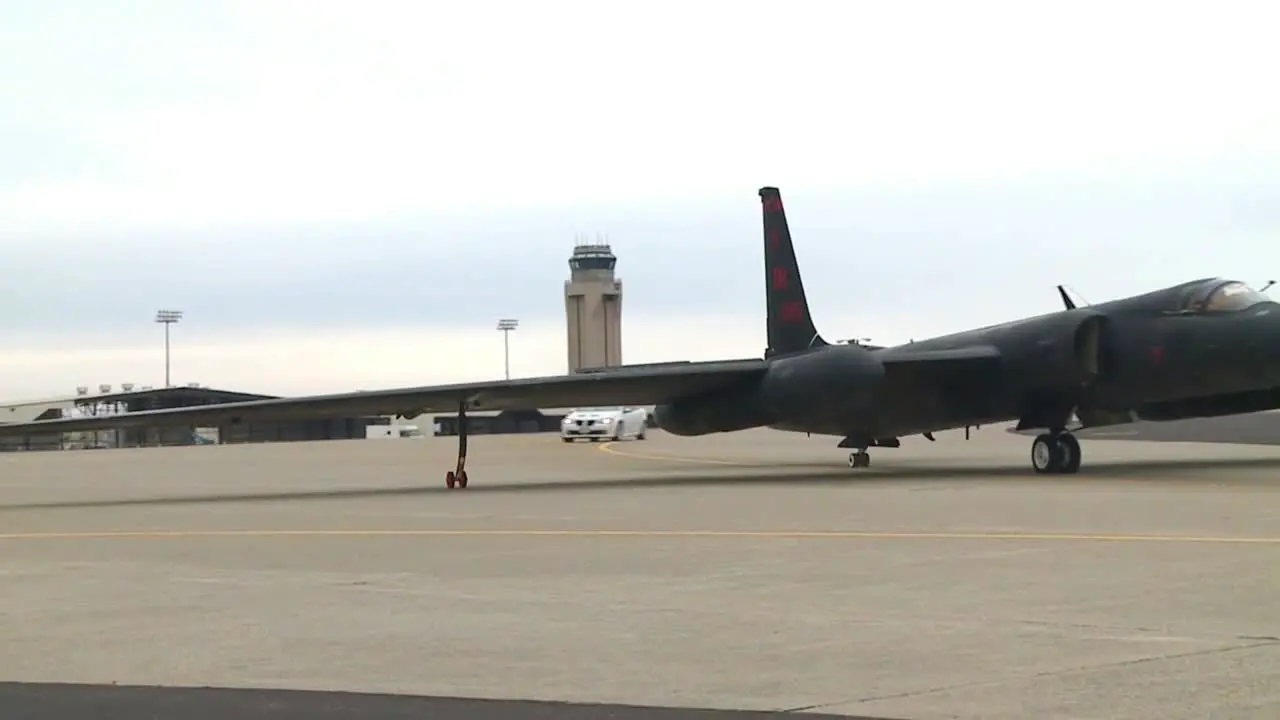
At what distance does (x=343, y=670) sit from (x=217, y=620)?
194cm

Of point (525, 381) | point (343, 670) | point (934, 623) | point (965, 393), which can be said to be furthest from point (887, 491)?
point (343, 670)

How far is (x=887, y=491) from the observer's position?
62.3 ft

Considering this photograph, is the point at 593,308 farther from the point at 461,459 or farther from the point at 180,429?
the point at 461,459

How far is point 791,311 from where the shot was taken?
89.2 ft

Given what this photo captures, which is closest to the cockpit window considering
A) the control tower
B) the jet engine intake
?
the jet engine intake

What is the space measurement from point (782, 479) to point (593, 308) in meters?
118

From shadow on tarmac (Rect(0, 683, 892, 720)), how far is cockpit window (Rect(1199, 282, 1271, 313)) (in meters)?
16.1

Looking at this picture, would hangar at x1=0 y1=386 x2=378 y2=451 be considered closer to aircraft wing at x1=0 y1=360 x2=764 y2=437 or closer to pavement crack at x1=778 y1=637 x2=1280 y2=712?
aircraft wing at x1=0 y1=360 x2=764 y2=437

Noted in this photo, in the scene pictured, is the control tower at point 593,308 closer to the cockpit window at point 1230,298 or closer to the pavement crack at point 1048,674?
the cockpit window at point 1230,298

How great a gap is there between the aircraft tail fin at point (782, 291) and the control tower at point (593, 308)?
356ft

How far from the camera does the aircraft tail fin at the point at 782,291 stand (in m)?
27.1

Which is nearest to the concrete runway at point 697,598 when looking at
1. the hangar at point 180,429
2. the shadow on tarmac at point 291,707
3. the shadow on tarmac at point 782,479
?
the shadow on tarmac at point 291,707

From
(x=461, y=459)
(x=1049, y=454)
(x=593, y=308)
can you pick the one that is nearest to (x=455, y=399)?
(x=461, y=459)

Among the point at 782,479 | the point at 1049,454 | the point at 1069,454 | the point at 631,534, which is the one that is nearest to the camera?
the point at 631,534
